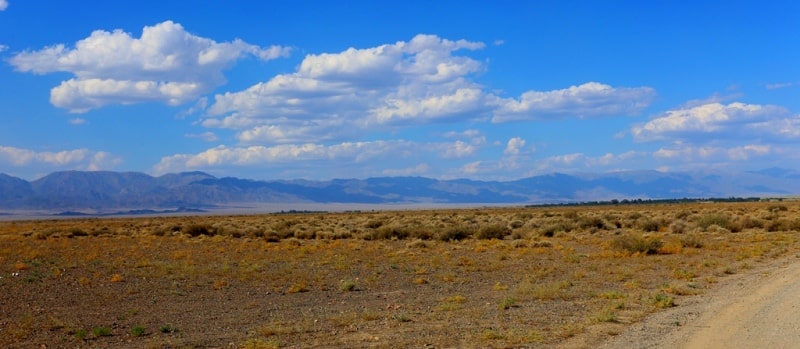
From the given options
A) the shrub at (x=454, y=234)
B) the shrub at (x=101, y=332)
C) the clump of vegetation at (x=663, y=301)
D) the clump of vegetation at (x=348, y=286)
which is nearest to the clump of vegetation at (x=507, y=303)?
the clump of vegetation at (x=663, y=301)

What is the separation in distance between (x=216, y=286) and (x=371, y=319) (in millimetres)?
8436

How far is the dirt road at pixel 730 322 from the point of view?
12758mm

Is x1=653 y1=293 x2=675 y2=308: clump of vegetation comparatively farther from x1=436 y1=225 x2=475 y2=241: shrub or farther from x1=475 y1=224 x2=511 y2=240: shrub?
x1=475 y1=224 x2=511 y2=240: shrub

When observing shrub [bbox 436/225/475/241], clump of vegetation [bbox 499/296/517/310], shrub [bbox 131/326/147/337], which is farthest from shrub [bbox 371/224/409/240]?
shrub [bbox 131/326/147/337]

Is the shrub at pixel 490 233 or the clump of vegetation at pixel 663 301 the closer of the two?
the clump of vegetation at pixel 663 301

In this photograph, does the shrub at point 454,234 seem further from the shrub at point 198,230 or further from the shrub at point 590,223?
the shrub at point 198,230

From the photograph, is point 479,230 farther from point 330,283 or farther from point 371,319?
point 371,319

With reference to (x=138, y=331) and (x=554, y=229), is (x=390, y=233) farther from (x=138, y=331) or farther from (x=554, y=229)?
(x=138, y=331)

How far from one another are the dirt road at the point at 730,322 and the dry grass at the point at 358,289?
71cm

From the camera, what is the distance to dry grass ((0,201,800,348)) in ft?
50.2

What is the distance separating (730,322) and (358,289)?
1145 centimetres

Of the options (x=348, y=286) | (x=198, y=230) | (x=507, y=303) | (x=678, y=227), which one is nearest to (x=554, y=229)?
(x=678, y=227)

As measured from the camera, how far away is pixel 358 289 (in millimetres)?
23156

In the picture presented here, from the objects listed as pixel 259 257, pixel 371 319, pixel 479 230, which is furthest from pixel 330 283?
pixel 479 230
